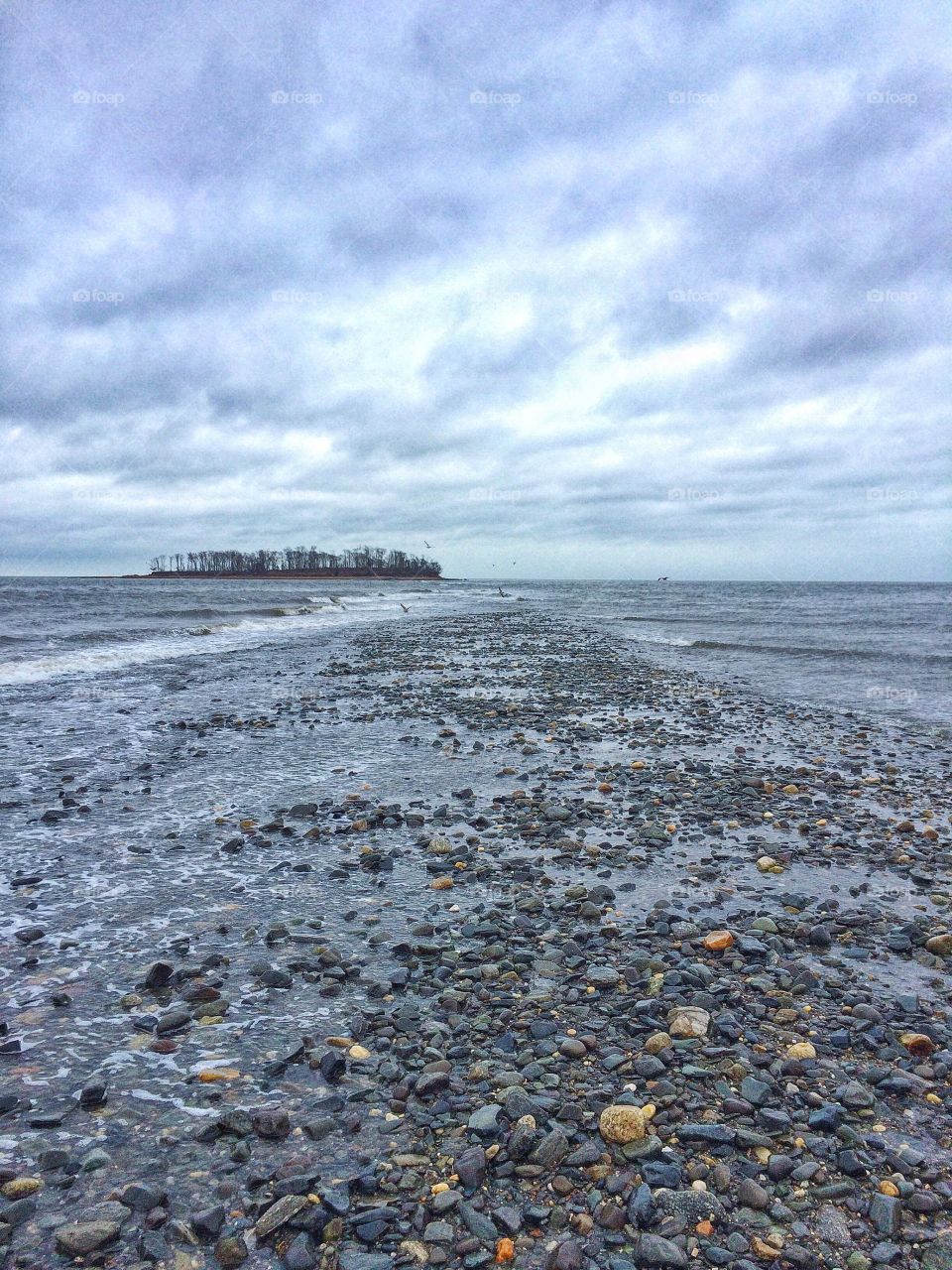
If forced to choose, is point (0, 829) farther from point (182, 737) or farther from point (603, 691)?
point (603, 691)

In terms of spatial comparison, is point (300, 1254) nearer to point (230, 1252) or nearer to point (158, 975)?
point (230, 1252)

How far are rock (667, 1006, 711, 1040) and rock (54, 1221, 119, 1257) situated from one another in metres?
3.22

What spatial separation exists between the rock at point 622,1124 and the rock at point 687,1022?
0.86 metres

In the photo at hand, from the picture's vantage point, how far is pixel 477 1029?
4.52 metres

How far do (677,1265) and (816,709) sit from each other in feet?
53.1

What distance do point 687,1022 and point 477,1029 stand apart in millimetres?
1381

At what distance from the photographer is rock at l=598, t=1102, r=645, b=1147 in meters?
3.55

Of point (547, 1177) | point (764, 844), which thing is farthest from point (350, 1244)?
point (764, 844)

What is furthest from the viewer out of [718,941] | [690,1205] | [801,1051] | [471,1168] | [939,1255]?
[718,941]

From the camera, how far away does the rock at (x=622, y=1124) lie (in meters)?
3.55

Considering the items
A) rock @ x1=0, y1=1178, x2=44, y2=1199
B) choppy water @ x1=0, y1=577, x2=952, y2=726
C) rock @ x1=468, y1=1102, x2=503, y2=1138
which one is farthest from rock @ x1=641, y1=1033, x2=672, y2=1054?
choppy water @ x1=0, y1=577, x2=952, y2=726

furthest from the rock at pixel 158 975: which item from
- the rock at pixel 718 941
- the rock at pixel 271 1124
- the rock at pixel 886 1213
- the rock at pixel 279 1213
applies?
the rock at pixel 886 1213

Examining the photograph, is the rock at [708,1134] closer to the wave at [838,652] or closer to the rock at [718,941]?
the rock at [718,941]

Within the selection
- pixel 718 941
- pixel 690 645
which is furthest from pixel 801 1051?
pixel 690 645
